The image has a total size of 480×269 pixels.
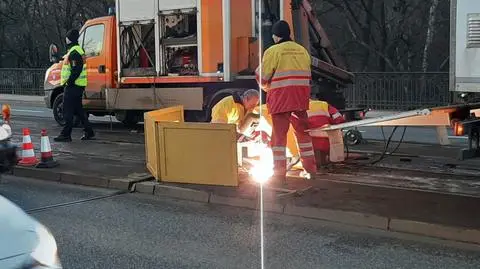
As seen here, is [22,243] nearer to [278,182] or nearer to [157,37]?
[278,182]

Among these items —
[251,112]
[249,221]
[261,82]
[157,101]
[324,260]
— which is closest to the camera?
[324,260]

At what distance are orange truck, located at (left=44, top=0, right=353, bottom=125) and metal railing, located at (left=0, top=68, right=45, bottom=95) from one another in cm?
1758

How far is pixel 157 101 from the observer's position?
1306cm

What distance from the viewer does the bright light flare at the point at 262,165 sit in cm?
813

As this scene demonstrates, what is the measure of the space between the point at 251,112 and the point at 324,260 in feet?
12.3

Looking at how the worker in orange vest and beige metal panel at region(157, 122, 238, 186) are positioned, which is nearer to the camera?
beige metal panel at region(157, 122, 238, 186)

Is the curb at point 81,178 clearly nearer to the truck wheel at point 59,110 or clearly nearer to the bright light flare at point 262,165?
the bright light flare at point 262,165

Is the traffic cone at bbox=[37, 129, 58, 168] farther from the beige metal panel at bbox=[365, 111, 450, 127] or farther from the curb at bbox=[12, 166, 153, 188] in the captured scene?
the beige metal panel at bbox=[365, 111, 450, 127]

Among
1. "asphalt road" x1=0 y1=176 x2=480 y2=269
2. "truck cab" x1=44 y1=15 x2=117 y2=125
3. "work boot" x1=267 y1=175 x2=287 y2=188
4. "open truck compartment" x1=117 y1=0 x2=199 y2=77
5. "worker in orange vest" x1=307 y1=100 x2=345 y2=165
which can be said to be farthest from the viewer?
"truck cab" x1=44 y1=15 x2=117 y2=125

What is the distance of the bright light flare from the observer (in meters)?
8.13

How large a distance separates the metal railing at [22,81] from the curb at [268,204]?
876 inches

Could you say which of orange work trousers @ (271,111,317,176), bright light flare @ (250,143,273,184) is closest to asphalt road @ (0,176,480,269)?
orange work trousers @ (271,111,317,176)

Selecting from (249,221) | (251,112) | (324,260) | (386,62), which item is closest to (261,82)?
(251,112)

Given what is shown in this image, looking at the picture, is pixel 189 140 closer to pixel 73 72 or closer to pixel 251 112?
pixel 251 112
